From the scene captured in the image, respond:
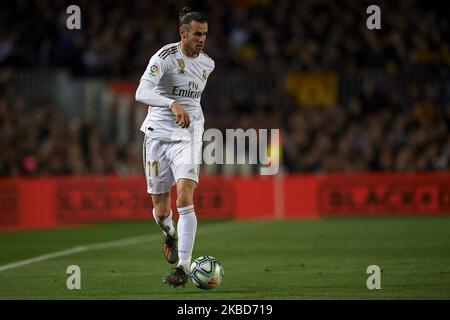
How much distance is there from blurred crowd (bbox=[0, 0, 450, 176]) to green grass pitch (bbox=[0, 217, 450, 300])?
2.95m

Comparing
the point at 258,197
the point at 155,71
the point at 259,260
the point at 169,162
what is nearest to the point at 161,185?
the point at 169,162

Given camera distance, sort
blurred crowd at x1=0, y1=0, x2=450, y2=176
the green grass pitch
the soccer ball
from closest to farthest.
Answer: the green grass pitch < the soccer ball < blurred crowd at x1=0, y1=0, x2=450, y2=176

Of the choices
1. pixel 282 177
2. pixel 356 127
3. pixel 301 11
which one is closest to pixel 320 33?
pixel 301 11

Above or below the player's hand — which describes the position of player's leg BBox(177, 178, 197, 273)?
below

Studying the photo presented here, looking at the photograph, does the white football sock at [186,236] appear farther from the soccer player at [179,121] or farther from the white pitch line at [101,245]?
the white pitch line at [101,245]

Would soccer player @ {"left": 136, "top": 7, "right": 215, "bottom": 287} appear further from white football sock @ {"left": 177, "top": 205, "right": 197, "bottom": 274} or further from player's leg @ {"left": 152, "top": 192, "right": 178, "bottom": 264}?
player's leg @ {"left": 152, "top": 192, "right": 178, "bottom": 264}

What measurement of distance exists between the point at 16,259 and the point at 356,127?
1197cm

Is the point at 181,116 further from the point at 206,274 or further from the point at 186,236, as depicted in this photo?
the point at 206,274

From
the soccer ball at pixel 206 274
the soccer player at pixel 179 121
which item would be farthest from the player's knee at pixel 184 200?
the soccer ball at pixel 206 274

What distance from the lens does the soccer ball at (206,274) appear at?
9898 millimetres

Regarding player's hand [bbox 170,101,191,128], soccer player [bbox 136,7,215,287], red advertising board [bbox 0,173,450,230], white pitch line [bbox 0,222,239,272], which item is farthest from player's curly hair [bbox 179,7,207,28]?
red advertising board [bbox 0,173,450,230]

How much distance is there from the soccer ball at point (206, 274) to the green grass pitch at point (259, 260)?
103mm

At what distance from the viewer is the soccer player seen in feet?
33.8
